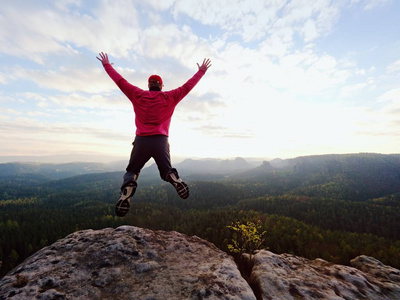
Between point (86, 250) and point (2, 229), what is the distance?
394 ft

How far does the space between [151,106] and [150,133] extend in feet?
2.83

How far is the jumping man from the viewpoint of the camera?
646 cm

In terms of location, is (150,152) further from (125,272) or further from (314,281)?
(314,281)

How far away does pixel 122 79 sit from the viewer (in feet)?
22.7

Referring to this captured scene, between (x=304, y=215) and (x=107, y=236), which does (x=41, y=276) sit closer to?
(x=107, y=236)

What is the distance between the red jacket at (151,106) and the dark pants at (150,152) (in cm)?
20

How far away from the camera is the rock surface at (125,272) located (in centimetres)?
841

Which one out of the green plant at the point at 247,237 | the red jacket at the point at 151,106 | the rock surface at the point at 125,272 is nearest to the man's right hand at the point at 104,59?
the red jacket at the point at 151,106

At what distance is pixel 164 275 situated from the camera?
986 cm

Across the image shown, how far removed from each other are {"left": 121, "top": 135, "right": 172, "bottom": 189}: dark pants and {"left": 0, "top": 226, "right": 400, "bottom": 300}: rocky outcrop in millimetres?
5543

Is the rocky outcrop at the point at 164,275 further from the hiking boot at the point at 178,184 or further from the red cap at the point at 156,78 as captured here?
the red cap at the point at 156,78

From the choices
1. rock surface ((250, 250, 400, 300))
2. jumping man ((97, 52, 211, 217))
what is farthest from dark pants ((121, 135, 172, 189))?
rock surface ((250, 250, 400, 300))

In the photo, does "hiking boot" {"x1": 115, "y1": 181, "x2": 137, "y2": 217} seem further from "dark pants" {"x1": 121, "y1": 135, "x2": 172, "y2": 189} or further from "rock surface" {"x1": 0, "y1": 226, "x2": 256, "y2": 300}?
"rock surface" {"x1": 0, "y1": 226, "x2": 256, "y2": 300}

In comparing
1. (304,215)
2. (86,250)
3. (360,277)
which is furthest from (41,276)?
(304,215)
